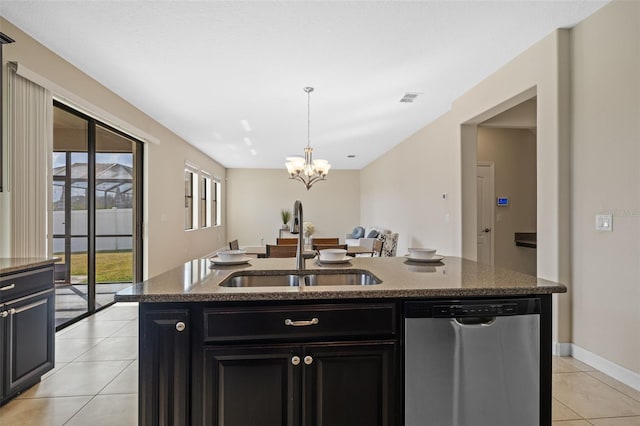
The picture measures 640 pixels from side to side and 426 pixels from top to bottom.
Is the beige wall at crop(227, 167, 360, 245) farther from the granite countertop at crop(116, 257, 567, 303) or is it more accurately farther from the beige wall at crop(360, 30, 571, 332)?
the granite countertop at crop(116, 257, 567, 303)

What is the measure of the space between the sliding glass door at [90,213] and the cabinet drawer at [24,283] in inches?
48.9

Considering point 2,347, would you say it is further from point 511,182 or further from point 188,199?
point 511,182

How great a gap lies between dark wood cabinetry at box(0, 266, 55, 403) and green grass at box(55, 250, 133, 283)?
144cm

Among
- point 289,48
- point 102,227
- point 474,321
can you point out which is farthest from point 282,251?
point 474,321

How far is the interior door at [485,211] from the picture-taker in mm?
5352

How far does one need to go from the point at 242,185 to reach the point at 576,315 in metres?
9.31

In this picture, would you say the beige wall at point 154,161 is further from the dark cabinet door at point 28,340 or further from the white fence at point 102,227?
the dark cabinet door at point 28,340

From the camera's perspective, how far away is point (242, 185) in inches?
420

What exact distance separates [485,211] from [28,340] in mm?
5646

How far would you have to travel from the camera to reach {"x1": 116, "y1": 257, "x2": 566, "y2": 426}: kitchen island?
1.34 metres

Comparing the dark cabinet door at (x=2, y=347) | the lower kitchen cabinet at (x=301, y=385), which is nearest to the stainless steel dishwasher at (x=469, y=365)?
the lower kitchen cabinet at (x=301, y=385)

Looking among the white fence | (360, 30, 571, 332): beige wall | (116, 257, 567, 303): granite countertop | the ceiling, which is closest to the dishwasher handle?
(116, 257, 567, 303): granite countertop

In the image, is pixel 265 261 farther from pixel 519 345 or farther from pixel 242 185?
pixel 242 185

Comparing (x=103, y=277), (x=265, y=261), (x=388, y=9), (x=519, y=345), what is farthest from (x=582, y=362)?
(x=103, y=277)
